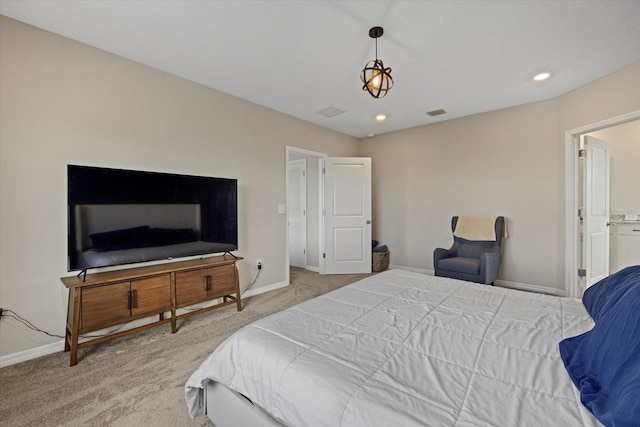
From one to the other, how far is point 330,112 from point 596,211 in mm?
3684

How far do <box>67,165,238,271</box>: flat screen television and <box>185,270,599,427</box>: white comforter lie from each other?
1627 mm

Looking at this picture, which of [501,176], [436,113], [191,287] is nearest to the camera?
[191,287]

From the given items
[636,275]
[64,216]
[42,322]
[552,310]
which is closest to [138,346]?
[42,322]

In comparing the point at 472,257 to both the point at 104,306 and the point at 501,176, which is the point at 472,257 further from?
the point at 104,306

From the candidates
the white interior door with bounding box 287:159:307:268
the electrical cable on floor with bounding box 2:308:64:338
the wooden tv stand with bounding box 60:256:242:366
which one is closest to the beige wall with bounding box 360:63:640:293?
the white interior door with bounding box 287:159:307:268

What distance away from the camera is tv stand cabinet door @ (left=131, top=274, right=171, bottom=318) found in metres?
2.40

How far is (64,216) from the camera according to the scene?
233 centimetres

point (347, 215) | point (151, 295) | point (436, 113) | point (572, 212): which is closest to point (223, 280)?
point (151, 295)

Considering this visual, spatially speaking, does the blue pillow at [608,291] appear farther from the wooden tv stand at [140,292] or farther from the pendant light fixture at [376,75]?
the wooden tv stand at [140,292]

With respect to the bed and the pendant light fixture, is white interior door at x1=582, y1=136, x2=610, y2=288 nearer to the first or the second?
the bed

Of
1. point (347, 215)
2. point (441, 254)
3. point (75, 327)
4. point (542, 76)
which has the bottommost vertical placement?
point (75, 327)

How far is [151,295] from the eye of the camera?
8.18 feet

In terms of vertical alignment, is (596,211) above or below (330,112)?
below

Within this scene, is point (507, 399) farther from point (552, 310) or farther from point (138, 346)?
point (138, 346)
